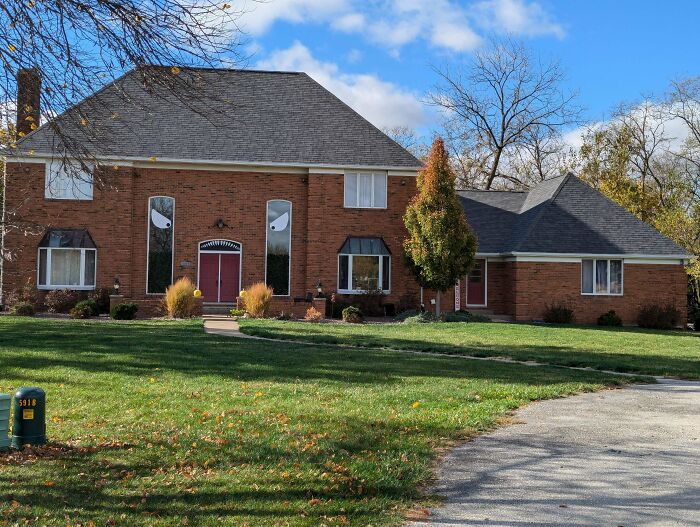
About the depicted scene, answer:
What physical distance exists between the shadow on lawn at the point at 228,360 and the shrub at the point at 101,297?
29.1 ft

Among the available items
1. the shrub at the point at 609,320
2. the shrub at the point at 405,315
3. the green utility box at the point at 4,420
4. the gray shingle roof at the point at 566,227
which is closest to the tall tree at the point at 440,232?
the shrub at the point at 405,315

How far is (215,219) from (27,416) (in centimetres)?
2119

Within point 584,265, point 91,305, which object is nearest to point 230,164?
point 91,305

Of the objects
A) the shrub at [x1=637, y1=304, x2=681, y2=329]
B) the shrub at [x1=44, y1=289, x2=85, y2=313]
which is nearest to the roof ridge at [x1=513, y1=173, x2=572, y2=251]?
the shrub at [x1=637, y1=304, x2=681, y2=329]

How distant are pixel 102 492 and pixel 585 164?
42.6 meters

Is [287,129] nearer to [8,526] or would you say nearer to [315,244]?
[315,244]

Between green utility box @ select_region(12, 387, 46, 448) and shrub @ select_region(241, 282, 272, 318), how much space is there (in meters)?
17.6

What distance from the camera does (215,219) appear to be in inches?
1088

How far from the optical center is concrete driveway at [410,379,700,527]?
546cm

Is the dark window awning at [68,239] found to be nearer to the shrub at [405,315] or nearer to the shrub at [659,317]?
the shrub at [405,315]

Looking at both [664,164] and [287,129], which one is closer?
[287,129]

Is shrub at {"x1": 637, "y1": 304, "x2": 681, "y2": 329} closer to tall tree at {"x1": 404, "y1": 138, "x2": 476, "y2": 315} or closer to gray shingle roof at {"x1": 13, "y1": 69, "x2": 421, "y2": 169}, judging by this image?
tall tree at {"x1": 404, "y1": 138, "x2": 476, "y2": 315}

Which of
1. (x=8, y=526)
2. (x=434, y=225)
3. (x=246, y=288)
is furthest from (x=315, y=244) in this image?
(x=8, y=526)

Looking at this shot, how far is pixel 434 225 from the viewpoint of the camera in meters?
24.6
